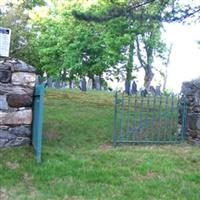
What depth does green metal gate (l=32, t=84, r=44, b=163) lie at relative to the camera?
6.73m

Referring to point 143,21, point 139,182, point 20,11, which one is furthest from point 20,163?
point 20,11

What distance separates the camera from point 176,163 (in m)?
7.15

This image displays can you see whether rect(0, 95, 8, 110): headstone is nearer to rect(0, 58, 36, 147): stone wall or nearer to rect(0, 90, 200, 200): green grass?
rect(0, 58, 36, 147): stone wall

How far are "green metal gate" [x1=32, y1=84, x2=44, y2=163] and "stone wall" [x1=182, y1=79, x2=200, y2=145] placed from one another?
376cm

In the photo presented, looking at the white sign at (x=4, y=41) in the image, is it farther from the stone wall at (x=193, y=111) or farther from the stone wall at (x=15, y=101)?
the stone wall at (x=193, y=111)

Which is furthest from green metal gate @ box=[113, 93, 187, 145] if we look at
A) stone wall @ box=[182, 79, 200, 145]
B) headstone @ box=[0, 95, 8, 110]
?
headstone @ box=[0, 95, 8, 110]

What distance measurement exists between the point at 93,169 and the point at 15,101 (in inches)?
73.1

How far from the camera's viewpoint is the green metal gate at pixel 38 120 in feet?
22.1

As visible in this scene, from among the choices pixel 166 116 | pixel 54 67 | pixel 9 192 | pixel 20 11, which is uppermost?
pixel 20 11

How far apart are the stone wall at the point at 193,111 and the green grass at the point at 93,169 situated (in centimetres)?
44

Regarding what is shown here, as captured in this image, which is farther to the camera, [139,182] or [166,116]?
[166,116]

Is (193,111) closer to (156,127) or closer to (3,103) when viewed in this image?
(156,127)

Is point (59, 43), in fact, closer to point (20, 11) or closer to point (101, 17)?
point (20, 11)

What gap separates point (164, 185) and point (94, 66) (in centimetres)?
2178
